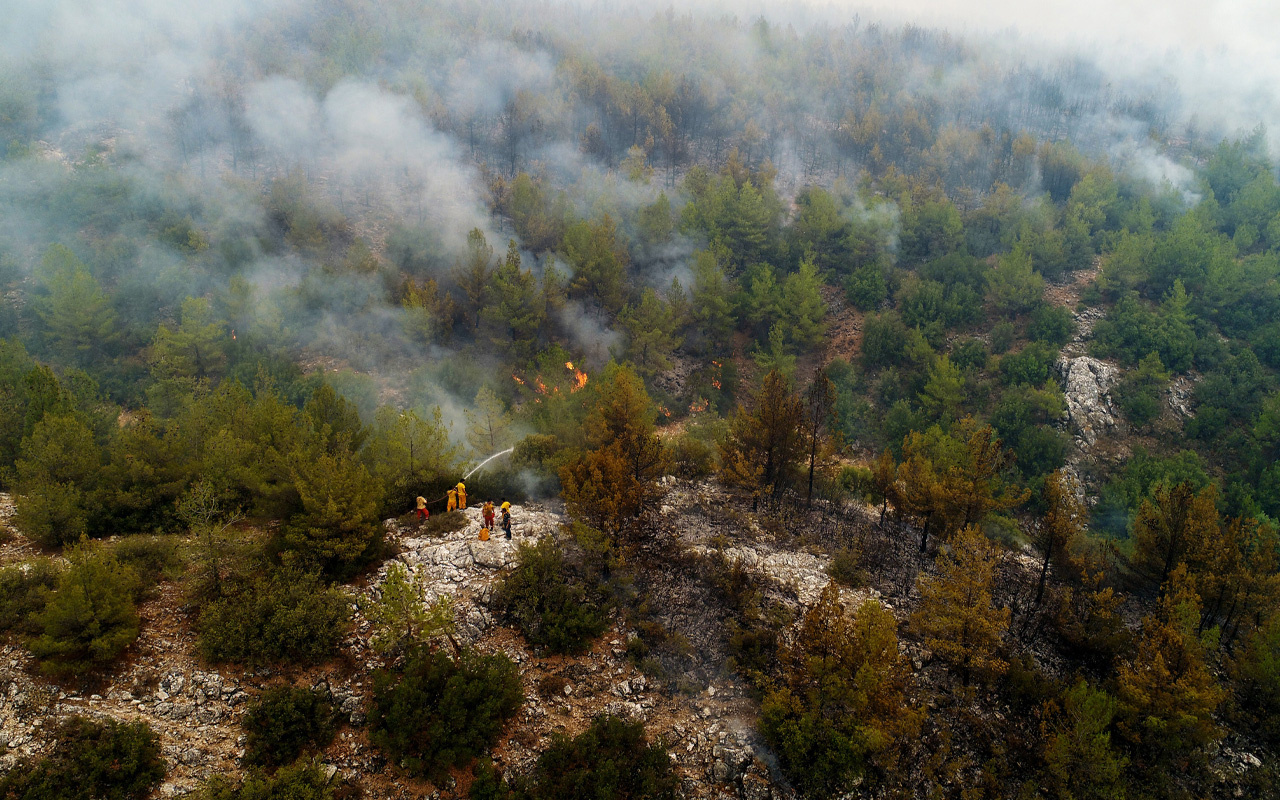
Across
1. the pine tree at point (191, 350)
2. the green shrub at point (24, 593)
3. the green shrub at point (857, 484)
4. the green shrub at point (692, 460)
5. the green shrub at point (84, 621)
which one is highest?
the green shrub at point (84, 621)

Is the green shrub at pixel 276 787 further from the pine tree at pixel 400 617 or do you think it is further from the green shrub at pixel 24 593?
the green shrub at pixel 24 593

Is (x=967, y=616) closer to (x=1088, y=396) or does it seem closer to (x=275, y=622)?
(x=275, y=622)

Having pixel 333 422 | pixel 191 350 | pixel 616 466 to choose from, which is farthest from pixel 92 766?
pixel 191 350

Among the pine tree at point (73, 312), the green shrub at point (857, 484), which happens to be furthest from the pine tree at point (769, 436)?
the pine tree at point (73, 312)

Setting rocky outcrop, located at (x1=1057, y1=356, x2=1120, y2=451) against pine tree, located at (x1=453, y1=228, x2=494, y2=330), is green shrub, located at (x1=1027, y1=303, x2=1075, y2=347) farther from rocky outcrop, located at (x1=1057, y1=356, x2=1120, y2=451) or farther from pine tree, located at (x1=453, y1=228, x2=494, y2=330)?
pine tree, located at (x1=453, y1=228, x2=494, y2=330)

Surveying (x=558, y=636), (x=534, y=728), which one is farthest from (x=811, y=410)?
(x=534, y=728)

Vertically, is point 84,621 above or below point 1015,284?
below
